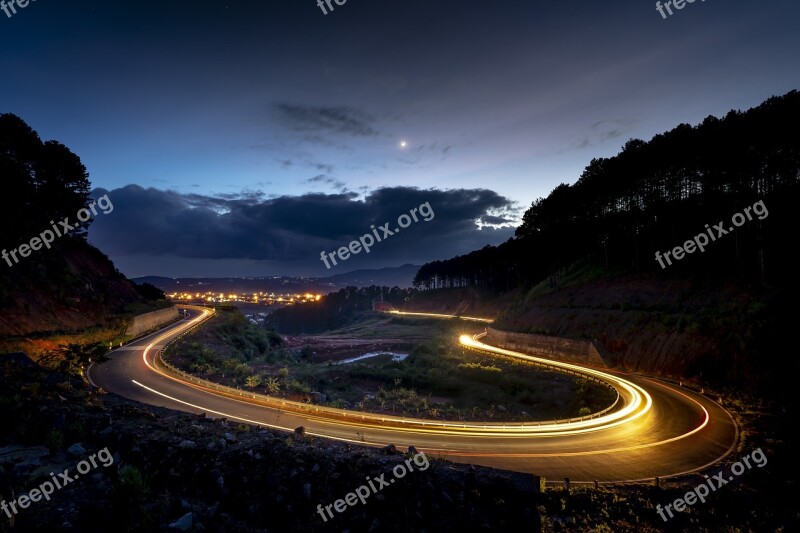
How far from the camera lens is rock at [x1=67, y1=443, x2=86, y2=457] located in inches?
394

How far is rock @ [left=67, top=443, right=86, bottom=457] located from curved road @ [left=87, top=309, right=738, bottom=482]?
1057cm

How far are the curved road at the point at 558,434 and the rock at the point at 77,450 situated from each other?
34.7 feet

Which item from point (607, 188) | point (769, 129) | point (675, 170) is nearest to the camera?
point (769, 129)

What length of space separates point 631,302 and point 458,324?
187 ft

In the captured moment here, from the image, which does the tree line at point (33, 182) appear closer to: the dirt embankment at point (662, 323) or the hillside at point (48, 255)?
the hillside at point (48, 255)

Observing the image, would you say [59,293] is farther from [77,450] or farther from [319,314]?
[319,314]

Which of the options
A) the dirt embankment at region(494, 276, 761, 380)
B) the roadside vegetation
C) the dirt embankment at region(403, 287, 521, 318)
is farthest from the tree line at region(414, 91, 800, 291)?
the dirt embankment at region(403, 287, 521, 318)

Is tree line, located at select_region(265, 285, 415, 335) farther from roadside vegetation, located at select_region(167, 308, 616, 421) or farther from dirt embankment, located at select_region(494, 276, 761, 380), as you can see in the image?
dirt embankment, located at select_region(494, 276, 761, 380)

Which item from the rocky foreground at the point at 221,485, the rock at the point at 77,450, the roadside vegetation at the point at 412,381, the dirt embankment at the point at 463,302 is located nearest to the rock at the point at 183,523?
the rocky foreground at the point at 221,485

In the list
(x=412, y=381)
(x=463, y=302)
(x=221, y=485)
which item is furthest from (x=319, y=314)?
(x=221, y=485)

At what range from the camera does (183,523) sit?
7391 mm

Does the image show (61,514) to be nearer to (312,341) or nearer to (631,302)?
(631,302)

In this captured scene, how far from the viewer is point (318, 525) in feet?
27.2

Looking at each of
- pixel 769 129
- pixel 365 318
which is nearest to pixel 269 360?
pixel 769 129
